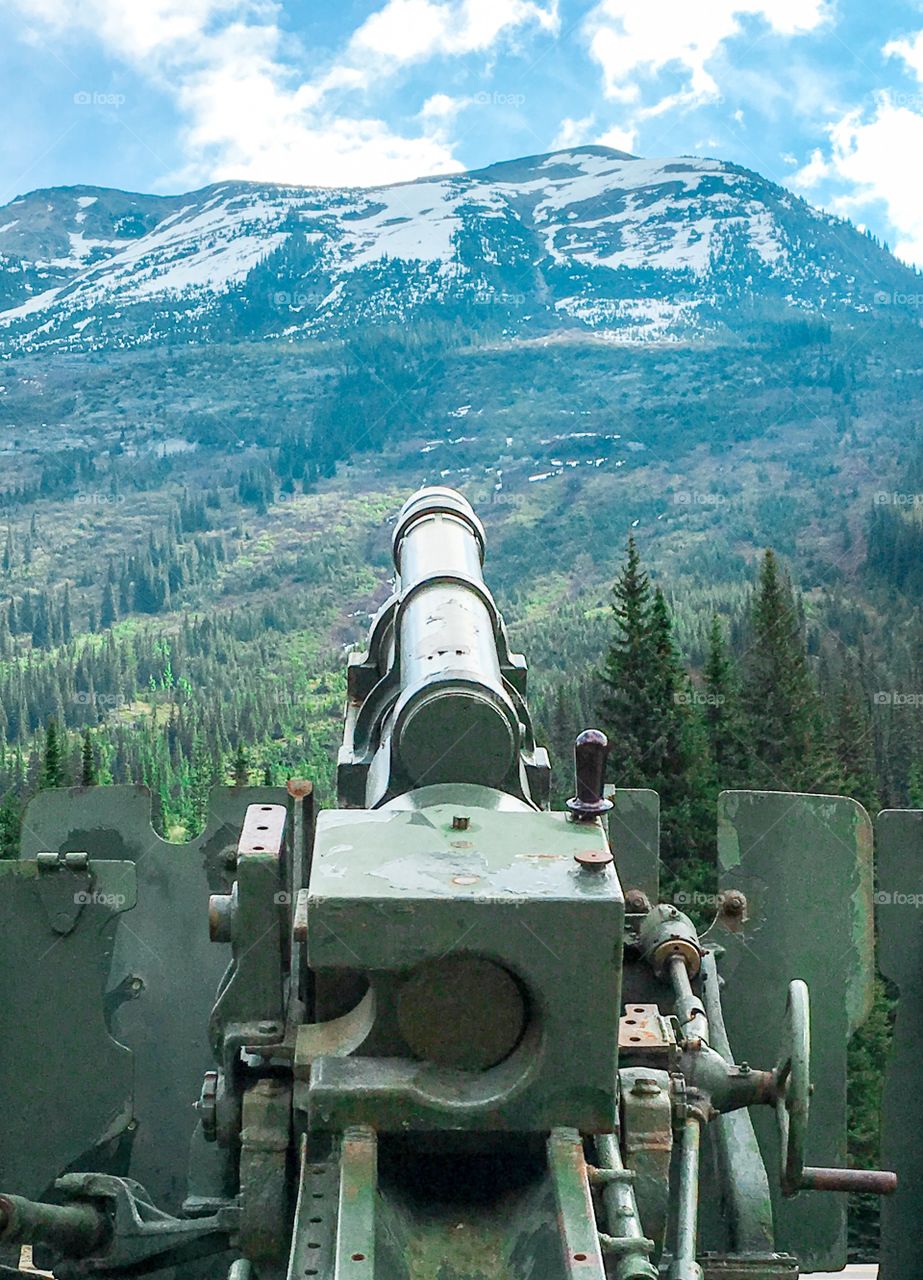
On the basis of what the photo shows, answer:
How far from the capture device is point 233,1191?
5695 millimetres

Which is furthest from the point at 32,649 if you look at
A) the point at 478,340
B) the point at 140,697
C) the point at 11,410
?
the point at 478,340

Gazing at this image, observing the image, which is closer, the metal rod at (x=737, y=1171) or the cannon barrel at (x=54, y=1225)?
the cannon barrel at (x=54, y=1225)

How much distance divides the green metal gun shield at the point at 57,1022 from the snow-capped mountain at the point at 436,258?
499ft

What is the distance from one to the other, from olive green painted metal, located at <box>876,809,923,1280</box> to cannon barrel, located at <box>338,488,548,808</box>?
2256mm

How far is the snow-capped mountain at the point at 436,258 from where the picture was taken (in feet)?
544

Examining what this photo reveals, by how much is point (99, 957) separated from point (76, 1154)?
40.6 inches

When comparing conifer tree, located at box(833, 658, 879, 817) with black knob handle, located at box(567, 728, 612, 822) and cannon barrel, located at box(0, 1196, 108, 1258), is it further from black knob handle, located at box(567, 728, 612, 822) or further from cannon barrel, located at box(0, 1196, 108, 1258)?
black knob handle, located at box(567, 728, 612, 822)

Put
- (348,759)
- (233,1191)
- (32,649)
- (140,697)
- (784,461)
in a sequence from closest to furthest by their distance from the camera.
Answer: (233,1191) → (348,759) → (140,697) → (32,649) → (784,461)

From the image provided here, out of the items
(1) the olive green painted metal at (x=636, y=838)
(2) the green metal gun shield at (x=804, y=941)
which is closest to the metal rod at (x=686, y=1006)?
(2) the green metal gun shield at (x=804, y=941)

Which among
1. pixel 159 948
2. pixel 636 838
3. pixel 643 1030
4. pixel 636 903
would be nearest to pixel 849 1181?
pixel 643 1030

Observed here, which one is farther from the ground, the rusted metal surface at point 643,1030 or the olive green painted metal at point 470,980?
the olive green painted metal at point 470,980

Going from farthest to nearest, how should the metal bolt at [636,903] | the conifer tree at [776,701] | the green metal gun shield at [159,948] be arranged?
the conifer tree at [776,701], the green metal gun shield at [159,948], the metal bolt at [636,903]

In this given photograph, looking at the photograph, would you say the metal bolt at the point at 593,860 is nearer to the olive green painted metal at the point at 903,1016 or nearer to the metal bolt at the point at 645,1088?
the metal bolt at the point at 645,1088

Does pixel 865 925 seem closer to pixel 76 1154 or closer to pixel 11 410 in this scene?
pixel 76 1154
